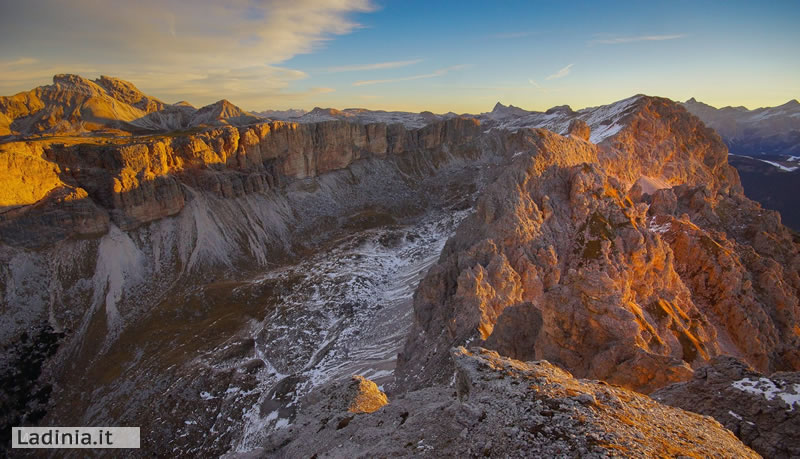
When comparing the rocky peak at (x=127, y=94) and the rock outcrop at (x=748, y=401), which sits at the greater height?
the rocky peak at (x=127, y=94)

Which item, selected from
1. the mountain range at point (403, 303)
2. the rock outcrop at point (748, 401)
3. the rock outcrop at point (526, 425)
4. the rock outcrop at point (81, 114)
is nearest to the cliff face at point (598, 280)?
the mountain range at point (403, 303)

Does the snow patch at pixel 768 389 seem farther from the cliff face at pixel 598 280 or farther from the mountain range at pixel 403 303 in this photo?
the cliff face at pixel 598 280

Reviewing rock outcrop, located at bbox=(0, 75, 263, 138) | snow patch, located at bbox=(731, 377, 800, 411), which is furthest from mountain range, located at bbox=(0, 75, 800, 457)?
rock outcrop, located at bbox=(0, 75, 263, 138)

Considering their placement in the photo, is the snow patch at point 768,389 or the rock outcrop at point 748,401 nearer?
the rock outcrop at point 748,401

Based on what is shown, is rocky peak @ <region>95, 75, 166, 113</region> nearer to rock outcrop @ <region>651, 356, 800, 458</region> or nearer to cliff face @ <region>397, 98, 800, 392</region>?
cliff face @ <region>397, 98, 800, 392</region>

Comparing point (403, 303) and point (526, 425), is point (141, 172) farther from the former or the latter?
point (526, 425)

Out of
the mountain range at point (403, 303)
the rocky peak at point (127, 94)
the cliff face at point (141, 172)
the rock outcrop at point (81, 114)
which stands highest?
the rocky peak at point (127, 94)
